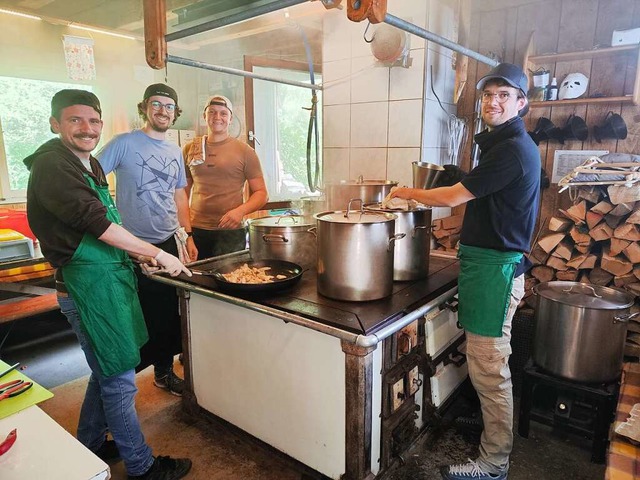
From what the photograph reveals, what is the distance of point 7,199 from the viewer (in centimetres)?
436

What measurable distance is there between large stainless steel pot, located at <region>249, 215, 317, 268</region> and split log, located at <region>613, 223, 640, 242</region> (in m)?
1.76

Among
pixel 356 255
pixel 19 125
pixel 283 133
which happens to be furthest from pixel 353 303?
pixel 19 125

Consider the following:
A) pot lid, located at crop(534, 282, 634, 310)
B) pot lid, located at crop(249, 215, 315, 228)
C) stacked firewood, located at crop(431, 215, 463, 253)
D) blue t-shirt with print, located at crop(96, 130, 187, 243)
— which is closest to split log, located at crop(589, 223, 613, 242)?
pot lid, located at crop(534, 282, 634, 310)

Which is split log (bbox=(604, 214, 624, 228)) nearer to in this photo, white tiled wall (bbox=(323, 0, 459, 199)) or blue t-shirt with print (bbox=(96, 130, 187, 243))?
white tiled wall (bbox=(323, 0, 459, 199))

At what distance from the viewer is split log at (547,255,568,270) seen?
2.74 m

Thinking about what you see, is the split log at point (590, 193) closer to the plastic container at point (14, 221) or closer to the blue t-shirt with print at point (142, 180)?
the blue t-shirt with print at point (142, 180)

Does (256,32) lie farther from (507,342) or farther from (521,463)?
(521,463)

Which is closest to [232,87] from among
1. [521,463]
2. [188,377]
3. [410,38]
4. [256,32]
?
[256,32]

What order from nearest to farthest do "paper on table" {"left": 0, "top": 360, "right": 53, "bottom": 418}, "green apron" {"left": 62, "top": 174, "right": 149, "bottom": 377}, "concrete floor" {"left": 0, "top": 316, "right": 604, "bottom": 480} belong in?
"paper on table" {"left": 0, "top": 360, "right": 53, "bottom": 418} → "green apron" {"left": 62, "top": 174, "right": 149, "bottom": 377} → "concrete floor" {"left": 0, "top": 316, "right": 604, "bottom": 480}

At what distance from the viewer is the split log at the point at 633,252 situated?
2.49 meters

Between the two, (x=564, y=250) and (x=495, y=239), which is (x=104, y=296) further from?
(x=564, y=250)

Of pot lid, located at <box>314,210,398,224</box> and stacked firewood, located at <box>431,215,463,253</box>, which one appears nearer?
pot lid, located at <box>314,210,398,224</box>

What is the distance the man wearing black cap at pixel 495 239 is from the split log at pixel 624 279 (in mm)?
1011

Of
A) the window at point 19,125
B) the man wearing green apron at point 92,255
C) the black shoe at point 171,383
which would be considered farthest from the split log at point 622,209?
the window at point 19,125
